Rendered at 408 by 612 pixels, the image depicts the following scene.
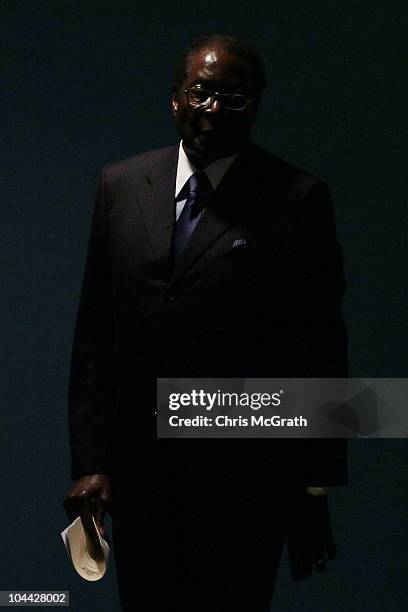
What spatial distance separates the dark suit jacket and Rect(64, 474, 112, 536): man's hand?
0.02m

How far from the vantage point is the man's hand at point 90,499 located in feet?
7.02

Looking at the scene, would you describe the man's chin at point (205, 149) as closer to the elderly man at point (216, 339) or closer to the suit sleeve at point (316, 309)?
the elderly man at point (216, 339)

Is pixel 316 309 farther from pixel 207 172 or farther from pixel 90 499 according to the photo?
pixel 90 499

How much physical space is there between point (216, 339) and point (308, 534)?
0.40 metres

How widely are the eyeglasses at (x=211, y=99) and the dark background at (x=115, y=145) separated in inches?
29.9

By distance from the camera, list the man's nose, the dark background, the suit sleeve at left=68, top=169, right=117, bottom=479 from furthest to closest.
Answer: the dark background
the suit sleeve at left=68, top=169, right=117, bottom=479
the man's nose

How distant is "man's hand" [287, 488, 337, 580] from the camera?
213 centimetres

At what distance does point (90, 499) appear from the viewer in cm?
214

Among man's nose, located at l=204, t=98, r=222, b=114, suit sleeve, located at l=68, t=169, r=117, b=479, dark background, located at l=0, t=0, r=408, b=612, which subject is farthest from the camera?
dark background, located at l=0, t=0, r=408, b=612

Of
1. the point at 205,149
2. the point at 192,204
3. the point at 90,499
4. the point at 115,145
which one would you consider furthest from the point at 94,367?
the point at 115,145

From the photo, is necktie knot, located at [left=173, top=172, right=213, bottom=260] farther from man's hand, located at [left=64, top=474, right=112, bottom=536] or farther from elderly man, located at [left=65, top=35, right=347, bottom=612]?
man's hand, located at [left=64, top=474, right=112, bottom=536]

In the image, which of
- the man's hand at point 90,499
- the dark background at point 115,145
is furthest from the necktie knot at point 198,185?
the dark background at point 115,145

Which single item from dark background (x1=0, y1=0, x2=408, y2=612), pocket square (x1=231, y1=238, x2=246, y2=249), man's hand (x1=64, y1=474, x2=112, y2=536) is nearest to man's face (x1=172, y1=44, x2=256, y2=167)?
pocket square (x1=231, y1=238, x2=246, y2=249)

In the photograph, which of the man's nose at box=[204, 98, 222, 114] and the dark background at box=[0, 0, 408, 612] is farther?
the dark background at box=[0, 0, 408, 612]
